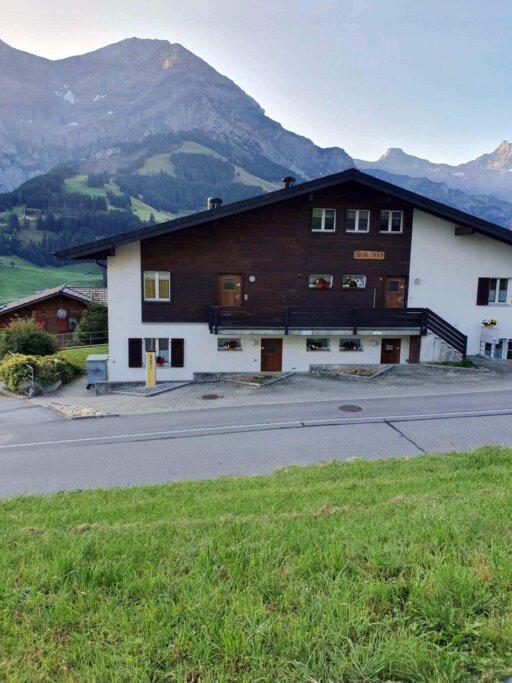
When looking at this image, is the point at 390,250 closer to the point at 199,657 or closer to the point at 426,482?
the point at 426,482

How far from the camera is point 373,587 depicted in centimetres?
329

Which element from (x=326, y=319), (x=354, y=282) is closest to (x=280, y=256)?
(x=326, y=319)

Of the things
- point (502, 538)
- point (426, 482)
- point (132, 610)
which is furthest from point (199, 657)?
point (426, 482)

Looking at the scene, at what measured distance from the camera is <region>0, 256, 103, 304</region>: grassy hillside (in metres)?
114

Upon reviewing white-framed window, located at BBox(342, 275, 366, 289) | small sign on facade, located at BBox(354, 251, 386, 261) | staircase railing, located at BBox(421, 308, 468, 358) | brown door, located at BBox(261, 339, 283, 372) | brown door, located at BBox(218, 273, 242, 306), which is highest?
small sign on facade, located at BBox(354, 251, 386, 261)

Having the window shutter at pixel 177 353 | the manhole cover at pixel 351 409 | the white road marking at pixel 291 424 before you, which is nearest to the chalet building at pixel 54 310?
the window shutter at pixel 177 353

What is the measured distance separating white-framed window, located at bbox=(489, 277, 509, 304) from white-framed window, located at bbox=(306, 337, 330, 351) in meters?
10.1

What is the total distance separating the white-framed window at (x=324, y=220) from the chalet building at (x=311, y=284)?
6cm

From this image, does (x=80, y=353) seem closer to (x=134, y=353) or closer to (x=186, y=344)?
(x=134, y=353)

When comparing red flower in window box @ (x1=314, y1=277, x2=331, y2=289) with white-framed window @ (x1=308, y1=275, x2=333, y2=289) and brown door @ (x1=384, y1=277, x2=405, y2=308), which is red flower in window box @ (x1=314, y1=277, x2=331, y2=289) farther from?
brown door @ (x1=384, y1=277, x2=405, y2=308)

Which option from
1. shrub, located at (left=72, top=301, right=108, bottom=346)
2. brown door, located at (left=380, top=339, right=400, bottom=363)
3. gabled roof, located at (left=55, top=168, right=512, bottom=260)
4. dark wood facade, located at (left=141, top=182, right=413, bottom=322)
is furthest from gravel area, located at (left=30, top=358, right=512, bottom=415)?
shrub, located at (left=72, top=301, right=108, bottom=346)

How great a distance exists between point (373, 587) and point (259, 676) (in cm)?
116

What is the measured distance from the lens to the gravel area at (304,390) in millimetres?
17812

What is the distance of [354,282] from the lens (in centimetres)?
2364
